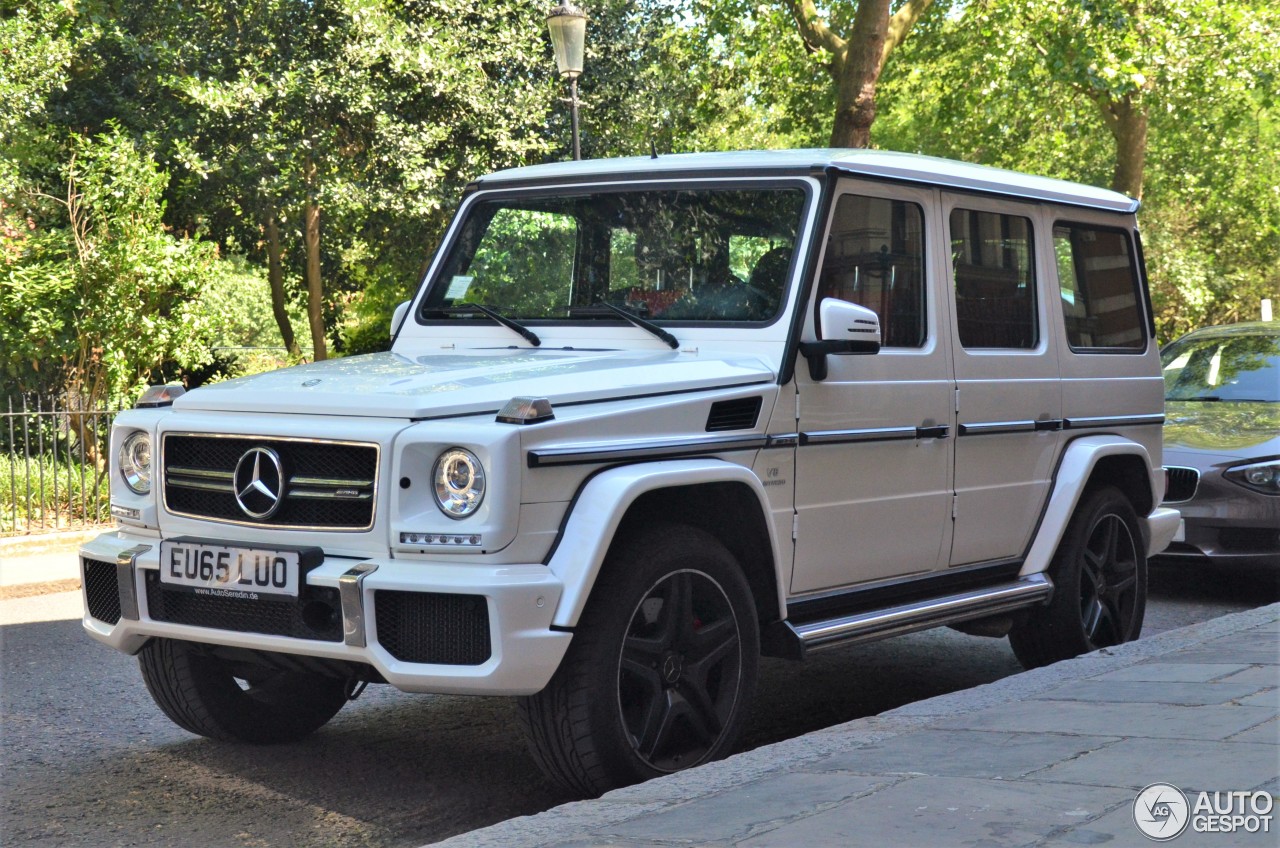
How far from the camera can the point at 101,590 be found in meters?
5.14

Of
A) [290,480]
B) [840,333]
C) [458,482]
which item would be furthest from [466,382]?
[840,333]

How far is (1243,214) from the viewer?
114ft

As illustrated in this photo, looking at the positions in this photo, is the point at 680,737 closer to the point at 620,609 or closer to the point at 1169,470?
the point at 620,609

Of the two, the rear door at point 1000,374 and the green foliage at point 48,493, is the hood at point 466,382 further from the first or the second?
the green foliage at point 48,493

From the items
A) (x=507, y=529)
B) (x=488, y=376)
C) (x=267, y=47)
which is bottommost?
(x=507, y=529)

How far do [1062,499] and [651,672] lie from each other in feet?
9.13

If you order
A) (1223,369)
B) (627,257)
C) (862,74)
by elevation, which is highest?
(862,74)

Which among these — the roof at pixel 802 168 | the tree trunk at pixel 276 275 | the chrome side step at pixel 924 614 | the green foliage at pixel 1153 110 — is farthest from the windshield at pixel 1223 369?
the tree trunk at pixel 276 275

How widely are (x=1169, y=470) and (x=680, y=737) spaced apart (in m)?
6.00

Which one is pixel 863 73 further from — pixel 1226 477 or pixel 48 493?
pixel 48 493

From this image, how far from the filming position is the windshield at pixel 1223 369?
11.2 metres

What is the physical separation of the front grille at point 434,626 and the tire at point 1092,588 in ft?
11.3

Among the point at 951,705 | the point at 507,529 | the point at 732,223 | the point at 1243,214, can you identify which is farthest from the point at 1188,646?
the point at 1243,214

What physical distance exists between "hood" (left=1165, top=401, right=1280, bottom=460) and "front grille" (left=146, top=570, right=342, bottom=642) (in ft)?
22.9
